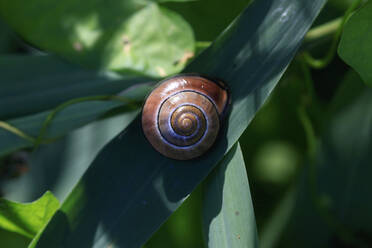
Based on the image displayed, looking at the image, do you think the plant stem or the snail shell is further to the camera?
the plant stem

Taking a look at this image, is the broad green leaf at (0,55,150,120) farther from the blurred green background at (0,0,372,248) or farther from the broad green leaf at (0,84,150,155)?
the blurred green background at (0,0,372,248)

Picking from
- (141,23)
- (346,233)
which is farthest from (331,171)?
(141,23)

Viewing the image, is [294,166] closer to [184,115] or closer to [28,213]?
[184,115]

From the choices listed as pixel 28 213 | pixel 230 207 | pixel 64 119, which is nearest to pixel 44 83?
pixel 64 119

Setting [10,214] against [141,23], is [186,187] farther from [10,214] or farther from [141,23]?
[141,23]

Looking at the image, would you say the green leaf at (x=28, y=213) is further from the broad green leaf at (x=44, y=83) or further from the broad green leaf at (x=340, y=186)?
the broad green leaf at (x=340, y=186)

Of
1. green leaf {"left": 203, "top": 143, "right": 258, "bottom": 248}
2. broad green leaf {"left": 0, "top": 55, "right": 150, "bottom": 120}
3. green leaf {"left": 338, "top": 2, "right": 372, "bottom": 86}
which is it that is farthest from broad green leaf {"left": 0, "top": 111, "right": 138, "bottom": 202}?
green leaf {"left": 338, "top": 2, "right": 372, "bottom": 86}
